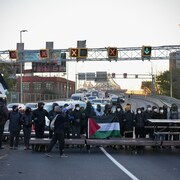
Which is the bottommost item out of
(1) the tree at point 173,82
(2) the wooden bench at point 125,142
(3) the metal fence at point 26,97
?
(2) the wooden bench at point 125,142

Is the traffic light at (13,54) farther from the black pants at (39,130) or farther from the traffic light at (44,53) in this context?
the black pants at (39,130)

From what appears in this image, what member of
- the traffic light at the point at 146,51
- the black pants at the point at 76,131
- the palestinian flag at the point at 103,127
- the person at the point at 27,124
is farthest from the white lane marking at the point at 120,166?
the traffic light at the point at 146,51

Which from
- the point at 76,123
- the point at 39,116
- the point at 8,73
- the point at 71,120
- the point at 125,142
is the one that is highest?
the point at 8,73

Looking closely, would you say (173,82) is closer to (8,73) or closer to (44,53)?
(8,73)

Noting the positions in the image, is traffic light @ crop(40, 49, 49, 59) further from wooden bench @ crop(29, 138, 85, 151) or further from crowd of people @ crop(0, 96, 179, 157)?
wooden bench @ crop(29, 138, 85, 151)

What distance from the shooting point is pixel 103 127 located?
60.6ft

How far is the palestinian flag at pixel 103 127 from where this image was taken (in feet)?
60.2

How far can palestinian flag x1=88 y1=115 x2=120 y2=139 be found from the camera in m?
18.3

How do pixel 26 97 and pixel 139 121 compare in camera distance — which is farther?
pixel 26 97

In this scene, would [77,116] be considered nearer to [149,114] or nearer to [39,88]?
[149,114]

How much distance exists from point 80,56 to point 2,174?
33934 mm

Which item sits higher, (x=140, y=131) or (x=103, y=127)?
(x=103, y=127)

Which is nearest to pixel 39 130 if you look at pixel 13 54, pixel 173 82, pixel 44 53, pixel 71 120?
pixel 71 120

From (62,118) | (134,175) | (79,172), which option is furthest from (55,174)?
(62,118)
